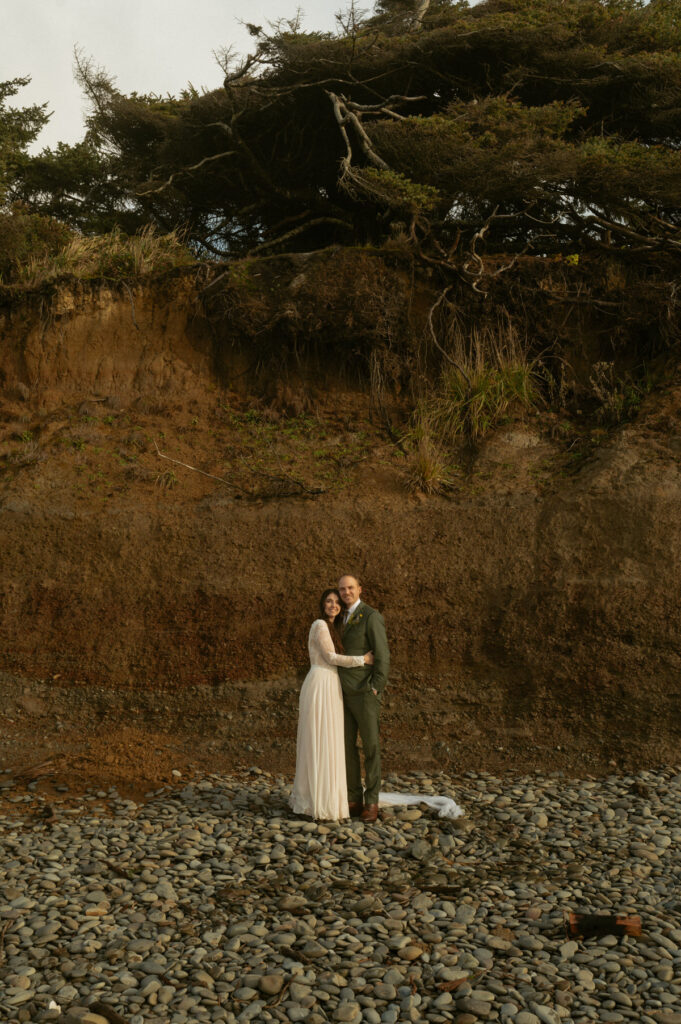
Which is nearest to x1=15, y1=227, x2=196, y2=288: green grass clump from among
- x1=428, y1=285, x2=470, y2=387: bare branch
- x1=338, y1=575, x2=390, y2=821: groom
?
x1=428, y1=285, x2=470, y2=387: bare branch

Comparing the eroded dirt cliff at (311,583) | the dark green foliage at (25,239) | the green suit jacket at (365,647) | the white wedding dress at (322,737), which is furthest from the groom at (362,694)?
the dark green foliage at (25,239)

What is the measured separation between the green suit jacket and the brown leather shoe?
965mm

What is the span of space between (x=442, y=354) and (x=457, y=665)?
481 cm

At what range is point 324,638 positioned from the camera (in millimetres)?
7574

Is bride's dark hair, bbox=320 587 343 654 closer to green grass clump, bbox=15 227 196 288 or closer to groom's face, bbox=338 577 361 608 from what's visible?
groom's face, bbox=338 577 361 608

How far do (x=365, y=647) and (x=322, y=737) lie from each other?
0.84 meters

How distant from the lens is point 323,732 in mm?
7516

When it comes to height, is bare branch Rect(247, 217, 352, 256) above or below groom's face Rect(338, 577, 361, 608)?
above

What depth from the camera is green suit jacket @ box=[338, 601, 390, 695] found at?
7.58 meters

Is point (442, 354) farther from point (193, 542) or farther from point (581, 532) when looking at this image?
point (193, 542)

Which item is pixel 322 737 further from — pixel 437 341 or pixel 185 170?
pixel 185 170

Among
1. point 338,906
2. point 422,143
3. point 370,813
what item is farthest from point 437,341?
point 338,906

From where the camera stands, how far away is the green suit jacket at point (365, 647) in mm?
7578

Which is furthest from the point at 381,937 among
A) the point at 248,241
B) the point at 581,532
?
the point at 248,241
